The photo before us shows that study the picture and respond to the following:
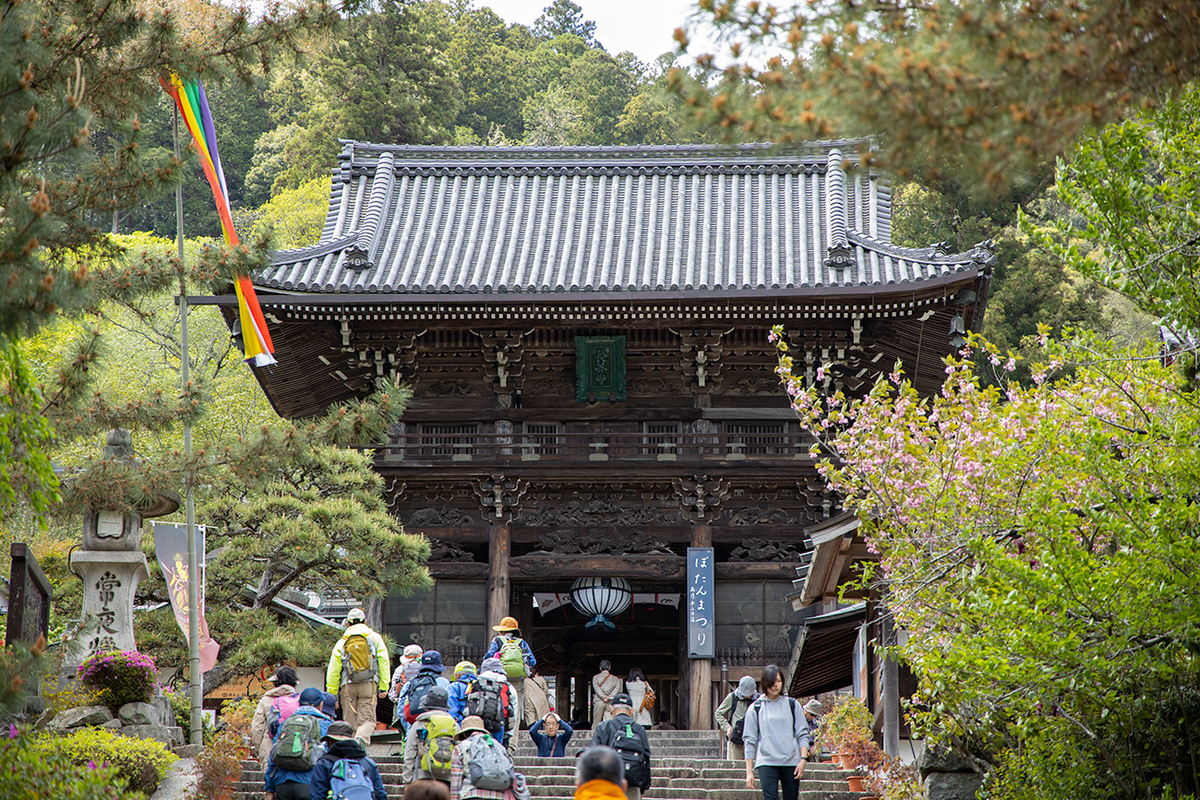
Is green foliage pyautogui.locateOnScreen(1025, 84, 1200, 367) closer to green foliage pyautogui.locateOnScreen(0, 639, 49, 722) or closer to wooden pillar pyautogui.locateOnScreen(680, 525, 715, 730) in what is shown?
green foliage pyautogui.locateOnScreen(0, 639, 49, 722)

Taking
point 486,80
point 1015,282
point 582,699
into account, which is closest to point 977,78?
point 1015,282

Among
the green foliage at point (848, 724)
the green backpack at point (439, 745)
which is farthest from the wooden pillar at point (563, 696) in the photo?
the green backpack at point (439, 745)

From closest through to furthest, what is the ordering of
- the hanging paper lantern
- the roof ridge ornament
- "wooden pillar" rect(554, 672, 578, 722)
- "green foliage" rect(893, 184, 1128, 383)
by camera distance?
1. the hanging paper lantern
2. the roof ridge ornament
3. "green foliage" rect(893, 184, 1128, 383)
4. "wooden pillar" rect(554, 672, 578, 722)

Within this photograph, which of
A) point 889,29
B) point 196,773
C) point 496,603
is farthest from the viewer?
point 496,603

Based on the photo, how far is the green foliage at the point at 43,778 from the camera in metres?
5.28

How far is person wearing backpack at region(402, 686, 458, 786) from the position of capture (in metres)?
8.27

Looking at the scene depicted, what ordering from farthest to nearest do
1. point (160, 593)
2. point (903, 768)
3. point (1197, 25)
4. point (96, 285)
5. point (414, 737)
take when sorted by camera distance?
point (160, 593) → point (903, 768) → point (414, 737) → point (96, 285) → point (1197, 25)

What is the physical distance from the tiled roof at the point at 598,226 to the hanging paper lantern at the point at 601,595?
14.1 ft

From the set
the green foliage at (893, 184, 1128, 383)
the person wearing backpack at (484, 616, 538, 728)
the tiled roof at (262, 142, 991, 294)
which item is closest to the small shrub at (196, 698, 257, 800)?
the person wearing backpack at (484, 616, 538, 728)

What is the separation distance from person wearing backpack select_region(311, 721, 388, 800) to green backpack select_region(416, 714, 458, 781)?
0.69 m

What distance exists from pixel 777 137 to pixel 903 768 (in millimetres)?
6746

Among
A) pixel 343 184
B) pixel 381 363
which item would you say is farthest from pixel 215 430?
pixel 381 363

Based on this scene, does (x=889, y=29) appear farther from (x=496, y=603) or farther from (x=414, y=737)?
(x=496, y=603)

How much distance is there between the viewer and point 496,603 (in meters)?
16.4
